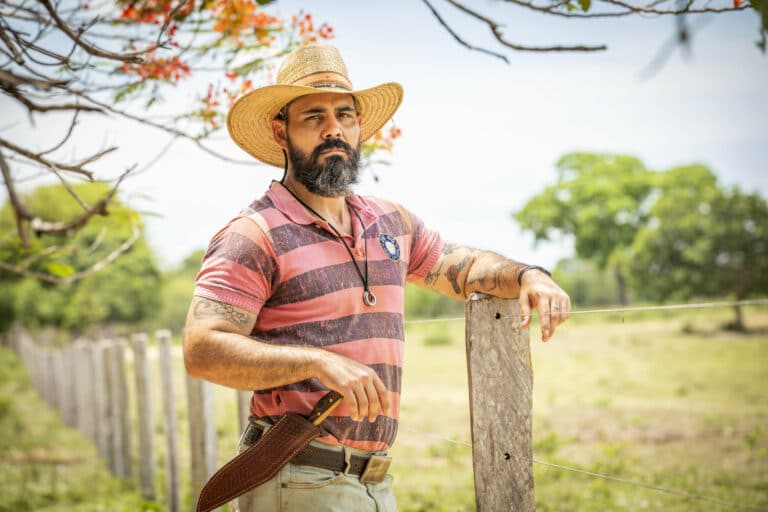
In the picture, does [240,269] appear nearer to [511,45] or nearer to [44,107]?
[511,45]

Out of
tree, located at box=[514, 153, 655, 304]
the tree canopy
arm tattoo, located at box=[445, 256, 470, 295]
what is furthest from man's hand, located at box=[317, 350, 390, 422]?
tree, located at box=[514, 153, 655, 304]

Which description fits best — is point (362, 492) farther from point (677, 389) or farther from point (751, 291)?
point (751, 291)

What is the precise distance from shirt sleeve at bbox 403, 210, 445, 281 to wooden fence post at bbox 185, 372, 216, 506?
268 centimetres

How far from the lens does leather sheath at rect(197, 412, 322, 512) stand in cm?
222

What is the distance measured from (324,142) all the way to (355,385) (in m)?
1.03

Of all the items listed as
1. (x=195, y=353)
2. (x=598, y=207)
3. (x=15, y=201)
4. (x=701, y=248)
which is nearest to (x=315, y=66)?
(x=195, y=353)

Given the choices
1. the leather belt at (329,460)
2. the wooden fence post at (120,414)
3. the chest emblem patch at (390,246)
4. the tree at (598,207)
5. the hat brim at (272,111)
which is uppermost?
the tree at (598,207)

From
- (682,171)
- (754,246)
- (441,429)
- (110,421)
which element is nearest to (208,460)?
(110,421)

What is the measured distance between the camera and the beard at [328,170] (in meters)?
2.56

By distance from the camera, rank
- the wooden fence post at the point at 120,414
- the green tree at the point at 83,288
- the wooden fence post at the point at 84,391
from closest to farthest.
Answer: the wooden fence post at the point at 120,414 < the wooden fence post at the point at 84,391 < the green tree at the point at 83,288

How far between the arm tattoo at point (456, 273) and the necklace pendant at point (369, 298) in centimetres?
49

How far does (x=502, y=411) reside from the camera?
7.64 ft

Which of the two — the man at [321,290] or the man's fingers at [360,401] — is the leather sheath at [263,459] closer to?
the man at [321,290]

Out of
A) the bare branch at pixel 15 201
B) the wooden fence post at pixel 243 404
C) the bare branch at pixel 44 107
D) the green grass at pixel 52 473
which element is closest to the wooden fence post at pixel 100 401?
the green grass at pixel 52 473
